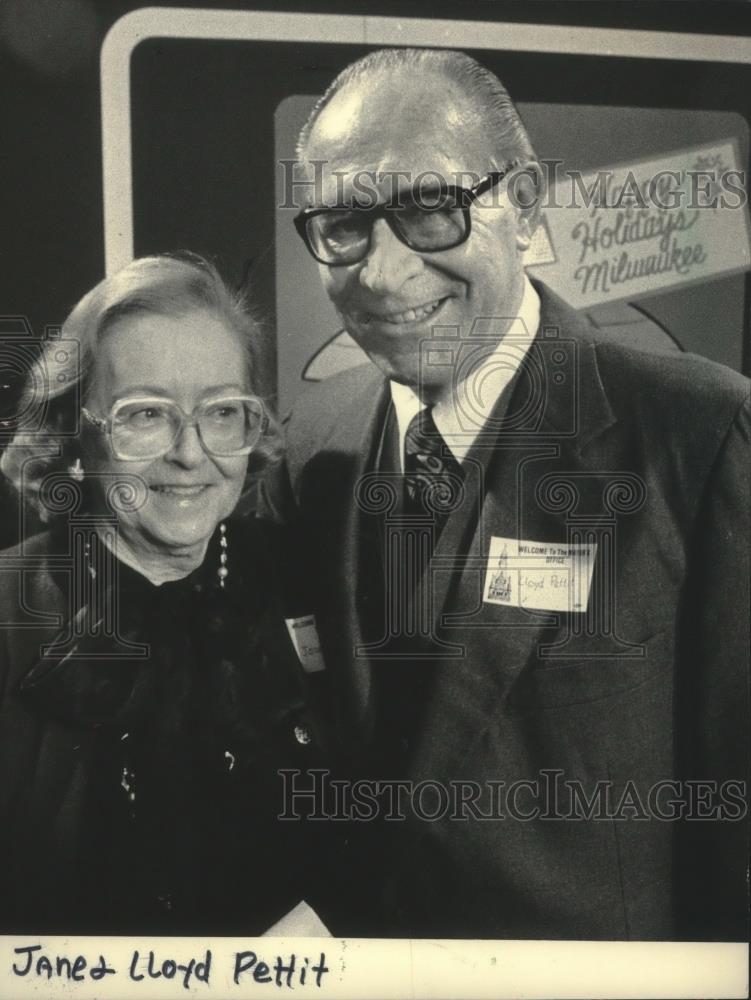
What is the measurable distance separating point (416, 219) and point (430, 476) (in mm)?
449

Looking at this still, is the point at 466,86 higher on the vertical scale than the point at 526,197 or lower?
higher

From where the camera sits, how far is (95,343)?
6.12 ft

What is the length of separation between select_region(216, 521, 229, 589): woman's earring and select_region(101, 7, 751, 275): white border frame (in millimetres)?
499

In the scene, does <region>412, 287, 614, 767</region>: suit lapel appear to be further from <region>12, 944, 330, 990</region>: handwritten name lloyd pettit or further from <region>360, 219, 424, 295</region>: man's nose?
<region>12, 944, 330, 990</region>: handwritten name lloyd pettit

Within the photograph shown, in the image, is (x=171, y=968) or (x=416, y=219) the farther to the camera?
(x=171, y=968)

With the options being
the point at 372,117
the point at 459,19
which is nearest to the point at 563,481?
the point at 372,117

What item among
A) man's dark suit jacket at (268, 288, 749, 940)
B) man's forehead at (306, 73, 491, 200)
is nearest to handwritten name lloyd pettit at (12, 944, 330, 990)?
man's dark suit jacket at (268, 288, 749, 940)

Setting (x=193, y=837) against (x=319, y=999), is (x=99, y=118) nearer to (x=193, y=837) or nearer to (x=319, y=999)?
(x=193, y=837)

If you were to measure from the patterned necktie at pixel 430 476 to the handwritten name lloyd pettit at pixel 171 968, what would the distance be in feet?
2.75

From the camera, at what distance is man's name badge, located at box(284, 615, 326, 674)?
189cm

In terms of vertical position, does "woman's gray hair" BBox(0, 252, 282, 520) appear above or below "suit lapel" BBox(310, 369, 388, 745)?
above

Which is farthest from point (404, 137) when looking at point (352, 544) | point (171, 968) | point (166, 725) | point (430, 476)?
point (171, 968)

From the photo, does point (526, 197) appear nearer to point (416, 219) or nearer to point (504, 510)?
point (416, 219)

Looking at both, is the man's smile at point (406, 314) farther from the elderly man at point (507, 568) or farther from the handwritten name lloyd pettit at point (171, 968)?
the handwritten name lloyd pettit at point (171, 968)
